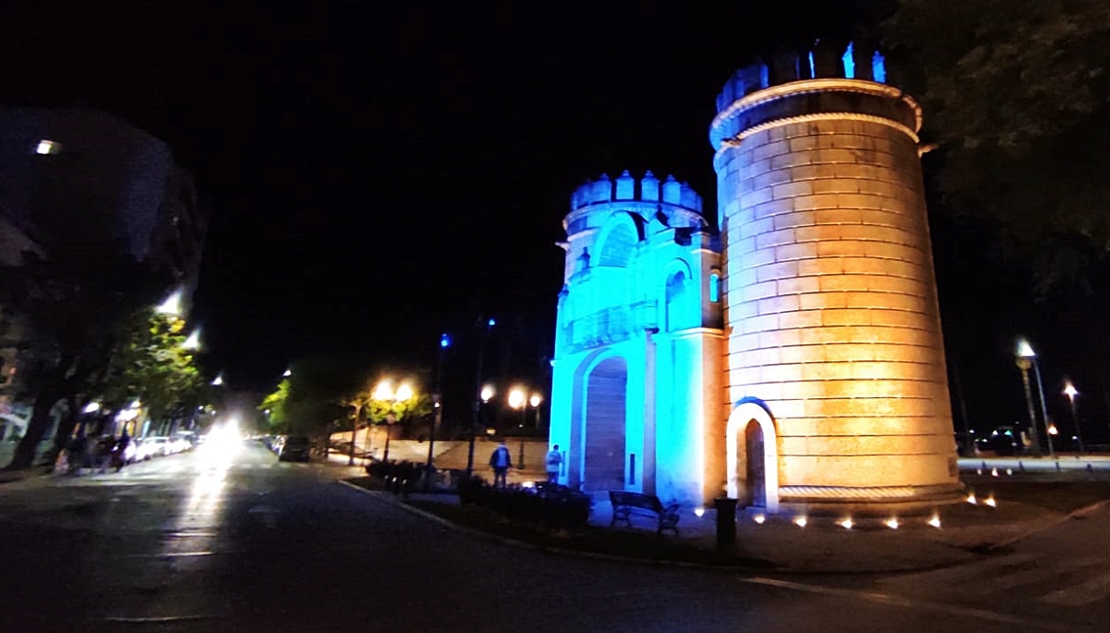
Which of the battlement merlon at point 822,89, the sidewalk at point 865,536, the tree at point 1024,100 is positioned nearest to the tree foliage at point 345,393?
the sidewalk at point 865,536

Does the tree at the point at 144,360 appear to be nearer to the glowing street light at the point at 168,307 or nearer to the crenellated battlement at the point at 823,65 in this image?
the glowing street light at the point at 168,307

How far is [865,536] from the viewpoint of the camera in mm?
13852

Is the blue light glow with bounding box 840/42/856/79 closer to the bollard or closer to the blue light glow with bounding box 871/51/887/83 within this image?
the blue light glow with bounding box 871/51/887/83

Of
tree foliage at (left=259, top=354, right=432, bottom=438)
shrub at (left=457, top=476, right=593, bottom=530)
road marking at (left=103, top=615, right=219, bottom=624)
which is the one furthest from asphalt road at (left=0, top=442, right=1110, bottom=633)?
tree foliage at (left=259, top=354, right=432, bottom=438)

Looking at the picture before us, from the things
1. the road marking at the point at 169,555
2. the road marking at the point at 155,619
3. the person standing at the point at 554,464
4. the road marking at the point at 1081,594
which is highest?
the person standing at the point at 554,464

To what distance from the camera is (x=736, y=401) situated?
64.5ft

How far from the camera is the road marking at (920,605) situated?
707 cm

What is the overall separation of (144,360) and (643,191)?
26692mm

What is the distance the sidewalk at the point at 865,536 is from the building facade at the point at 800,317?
1.14m

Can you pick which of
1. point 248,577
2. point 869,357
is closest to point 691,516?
point 869,357

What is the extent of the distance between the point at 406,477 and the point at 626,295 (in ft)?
36.1

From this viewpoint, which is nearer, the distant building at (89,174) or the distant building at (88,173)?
the distant building at (89,174)

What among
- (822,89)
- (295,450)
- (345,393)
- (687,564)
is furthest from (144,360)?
(822,89)

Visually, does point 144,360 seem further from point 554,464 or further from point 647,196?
point 647,196
